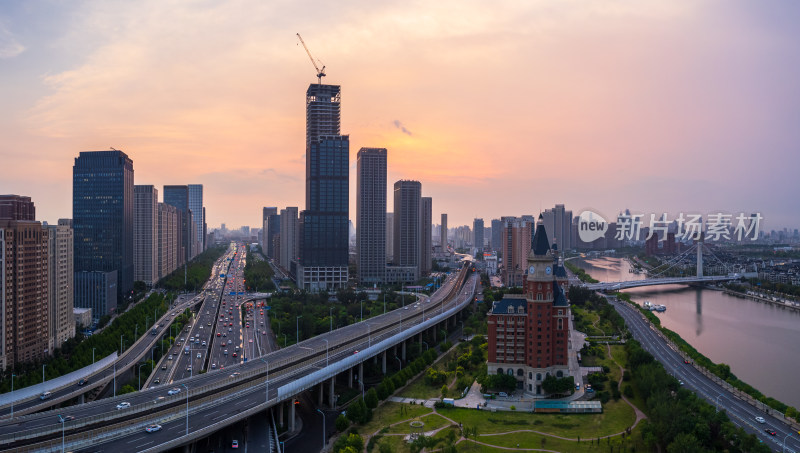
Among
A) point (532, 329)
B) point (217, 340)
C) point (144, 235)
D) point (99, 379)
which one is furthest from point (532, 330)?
point (144, 235)

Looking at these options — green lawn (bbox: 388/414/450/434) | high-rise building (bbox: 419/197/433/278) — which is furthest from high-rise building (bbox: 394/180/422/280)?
green lawn (bbox: 388/414/450/434)

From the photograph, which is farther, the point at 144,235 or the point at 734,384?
the point at 144,235

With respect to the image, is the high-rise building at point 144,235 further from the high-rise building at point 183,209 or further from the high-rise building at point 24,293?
the high-rise building at point 183,209

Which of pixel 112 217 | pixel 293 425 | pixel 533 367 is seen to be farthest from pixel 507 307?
pixel 112 217

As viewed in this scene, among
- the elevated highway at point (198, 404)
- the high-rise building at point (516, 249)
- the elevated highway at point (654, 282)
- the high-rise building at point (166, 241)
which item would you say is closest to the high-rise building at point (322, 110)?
the high-rise building at point (166, 241)

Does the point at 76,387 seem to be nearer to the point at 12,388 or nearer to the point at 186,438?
the point at 12,388

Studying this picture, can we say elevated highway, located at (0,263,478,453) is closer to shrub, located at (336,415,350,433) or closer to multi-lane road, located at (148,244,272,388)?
shrub, located at (336,415,350,433)

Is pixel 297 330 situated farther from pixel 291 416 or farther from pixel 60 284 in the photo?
pixel 60 284
